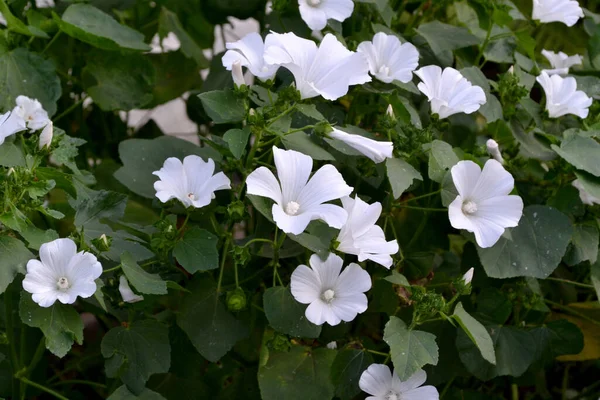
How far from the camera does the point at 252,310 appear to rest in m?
1.30

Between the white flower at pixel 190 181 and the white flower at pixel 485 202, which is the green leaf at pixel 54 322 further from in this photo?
the white flower at pixel 485 202

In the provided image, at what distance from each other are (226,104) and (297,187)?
0.18m

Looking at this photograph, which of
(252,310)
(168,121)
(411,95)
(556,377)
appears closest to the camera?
(252,310)

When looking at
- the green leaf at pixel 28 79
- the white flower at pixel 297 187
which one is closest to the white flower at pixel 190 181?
the white flower at pixel 297 187

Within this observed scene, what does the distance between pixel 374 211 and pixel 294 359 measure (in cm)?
31

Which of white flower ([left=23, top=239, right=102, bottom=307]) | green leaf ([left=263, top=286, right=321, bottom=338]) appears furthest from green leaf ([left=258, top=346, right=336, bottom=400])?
white flower ([left=23, top=239, right=102, bottom=307])

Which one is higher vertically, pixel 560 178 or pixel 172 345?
pixel 560 178

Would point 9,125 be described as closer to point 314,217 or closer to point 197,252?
point 197,252

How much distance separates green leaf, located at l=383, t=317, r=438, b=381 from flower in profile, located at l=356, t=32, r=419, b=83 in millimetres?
408

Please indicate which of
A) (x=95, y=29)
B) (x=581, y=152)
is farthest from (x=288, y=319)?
(x=95, y=29)

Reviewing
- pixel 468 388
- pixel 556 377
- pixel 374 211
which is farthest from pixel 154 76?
pixel 556 377

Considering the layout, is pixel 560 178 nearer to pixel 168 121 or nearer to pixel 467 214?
pixel 467 214

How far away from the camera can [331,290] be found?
1114 mm

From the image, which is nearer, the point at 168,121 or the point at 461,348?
the point at 461,348
